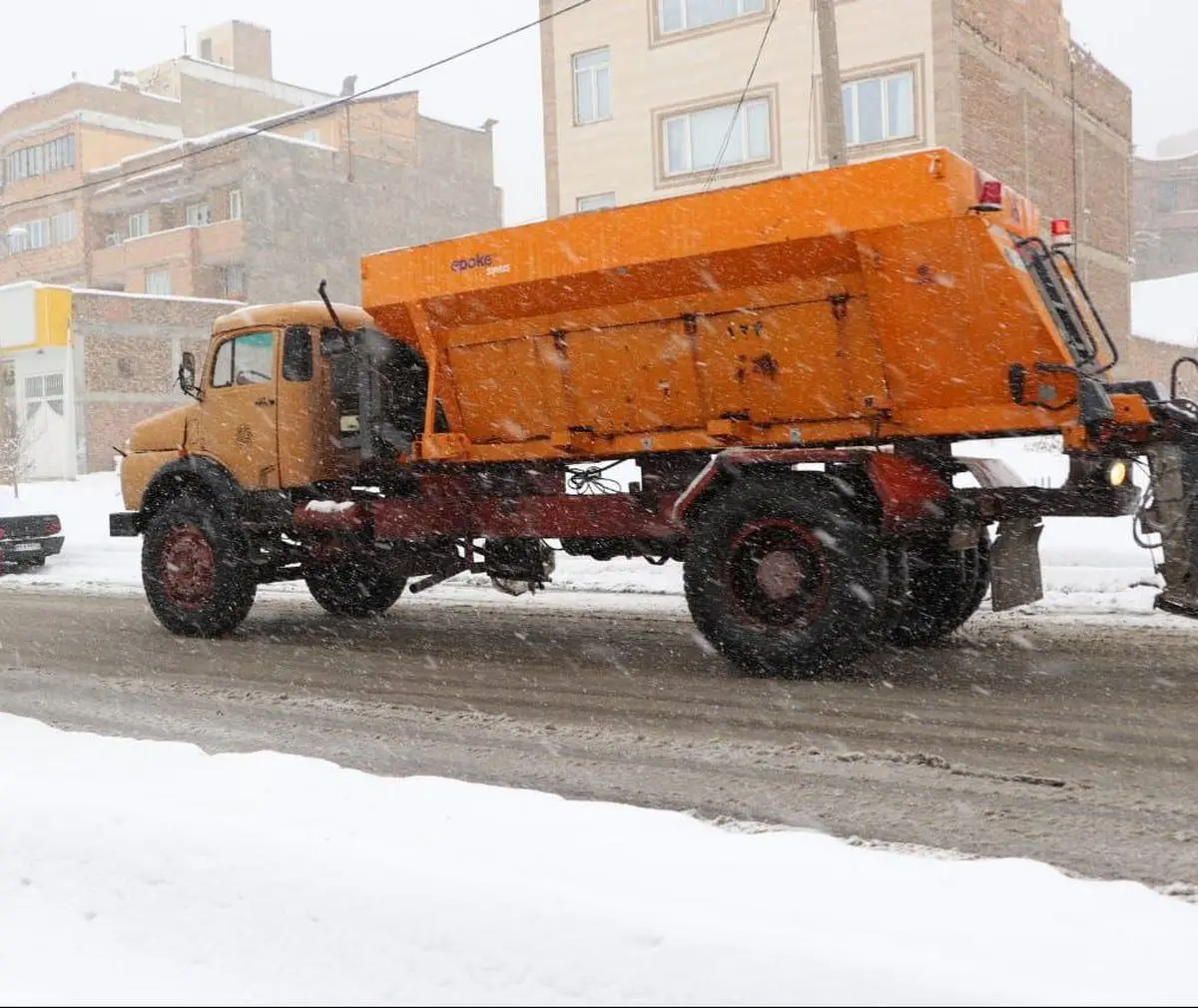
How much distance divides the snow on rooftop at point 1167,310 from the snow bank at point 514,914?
36513 mm

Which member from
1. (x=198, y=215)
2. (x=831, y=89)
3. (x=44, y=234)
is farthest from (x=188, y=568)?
(x=44, y=234)

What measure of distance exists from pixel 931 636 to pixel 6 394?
36.1 m

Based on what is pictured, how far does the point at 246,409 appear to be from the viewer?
10164 millimetres

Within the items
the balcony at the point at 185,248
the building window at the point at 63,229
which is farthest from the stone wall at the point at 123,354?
the building window at the point at 63,229

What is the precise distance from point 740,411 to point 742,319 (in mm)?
569

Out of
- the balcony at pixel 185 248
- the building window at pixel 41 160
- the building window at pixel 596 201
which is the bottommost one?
the building window at pixel 596 201

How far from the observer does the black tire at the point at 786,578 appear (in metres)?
7.30

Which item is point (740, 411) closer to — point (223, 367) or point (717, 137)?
point (223, 367)

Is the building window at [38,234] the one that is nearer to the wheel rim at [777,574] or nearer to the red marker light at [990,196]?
the wheel rim at [777,574]

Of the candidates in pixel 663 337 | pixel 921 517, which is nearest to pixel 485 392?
pixel 663 337

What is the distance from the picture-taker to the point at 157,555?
34.3ft

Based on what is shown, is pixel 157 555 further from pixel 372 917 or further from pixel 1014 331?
pixel 372 917

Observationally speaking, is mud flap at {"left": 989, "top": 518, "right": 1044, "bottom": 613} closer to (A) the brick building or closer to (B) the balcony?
(A) the brick building

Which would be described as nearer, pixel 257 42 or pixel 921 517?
pixel 921 517
